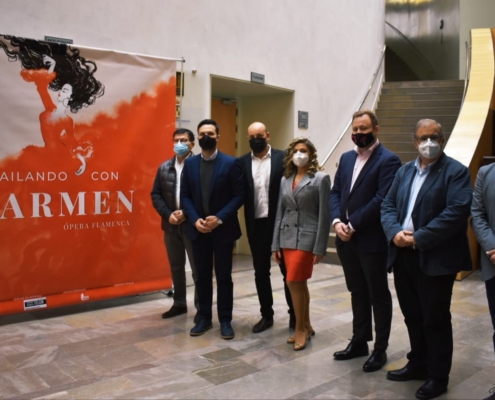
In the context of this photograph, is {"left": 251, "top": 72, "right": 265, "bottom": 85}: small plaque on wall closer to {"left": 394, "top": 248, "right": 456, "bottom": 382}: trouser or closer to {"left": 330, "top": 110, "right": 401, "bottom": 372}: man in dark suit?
{"left": 330, "top": 110, "right": 401, "bottom": 372}: man in dark suit

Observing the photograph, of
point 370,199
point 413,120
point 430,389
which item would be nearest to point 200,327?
point 370,199

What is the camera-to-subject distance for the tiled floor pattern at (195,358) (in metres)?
3.16

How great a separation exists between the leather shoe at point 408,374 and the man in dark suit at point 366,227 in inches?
7.3

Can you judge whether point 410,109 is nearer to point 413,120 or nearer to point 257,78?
point 413,120

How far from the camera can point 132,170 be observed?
17.3 feet

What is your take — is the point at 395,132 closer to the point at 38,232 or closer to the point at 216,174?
the point at 216,174

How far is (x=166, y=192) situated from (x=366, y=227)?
82.1 inches

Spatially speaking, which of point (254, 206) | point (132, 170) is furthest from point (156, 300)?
point (254, 206)

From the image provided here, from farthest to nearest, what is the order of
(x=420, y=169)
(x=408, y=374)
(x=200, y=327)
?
1. (x=200, y=327)
2. (x=408, y=374)
3. (x=420, y=169)

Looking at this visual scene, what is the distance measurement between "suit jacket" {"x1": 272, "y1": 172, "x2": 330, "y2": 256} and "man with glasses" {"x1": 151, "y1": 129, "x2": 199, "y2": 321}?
1.14m

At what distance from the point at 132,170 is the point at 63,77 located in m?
1.11

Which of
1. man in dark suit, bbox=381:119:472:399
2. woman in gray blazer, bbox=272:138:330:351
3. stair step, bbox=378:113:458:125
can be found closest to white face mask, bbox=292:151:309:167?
woman in gray blazer, bbox=272:138:330:351

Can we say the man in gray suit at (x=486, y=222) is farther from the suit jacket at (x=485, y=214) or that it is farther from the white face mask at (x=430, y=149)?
the white face mask at (x=430, y=149)

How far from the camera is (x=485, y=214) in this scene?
3.00m
